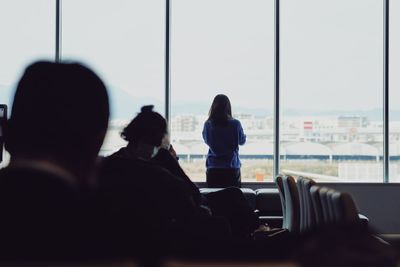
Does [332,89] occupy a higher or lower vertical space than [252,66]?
lower

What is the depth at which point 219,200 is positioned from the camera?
4.91 metres

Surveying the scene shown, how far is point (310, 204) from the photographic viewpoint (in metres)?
3.73

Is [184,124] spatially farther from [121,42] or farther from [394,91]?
[394,91]

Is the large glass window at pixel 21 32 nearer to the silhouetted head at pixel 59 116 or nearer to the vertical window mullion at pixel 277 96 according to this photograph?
the vertical window mullion at pixel 277 96

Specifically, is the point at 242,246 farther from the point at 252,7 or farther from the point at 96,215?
the point at 252,7

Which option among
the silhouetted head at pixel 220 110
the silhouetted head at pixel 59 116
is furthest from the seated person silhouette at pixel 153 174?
the silhouetted head at pixel 220 110

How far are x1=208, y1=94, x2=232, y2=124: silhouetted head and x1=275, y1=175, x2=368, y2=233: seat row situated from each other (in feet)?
3.96

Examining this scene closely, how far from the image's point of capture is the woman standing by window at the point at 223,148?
6312mm

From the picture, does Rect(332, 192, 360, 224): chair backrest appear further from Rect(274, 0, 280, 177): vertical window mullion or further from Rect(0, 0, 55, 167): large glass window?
Rect(0, 0, 55, 167): large glass window

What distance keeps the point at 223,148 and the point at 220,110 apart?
455mm

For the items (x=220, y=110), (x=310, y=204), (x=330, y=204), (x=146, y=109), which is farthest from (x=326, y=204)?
(x=220, y=110)

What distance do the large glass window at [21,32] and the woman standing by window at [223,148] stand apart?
83.4 inches

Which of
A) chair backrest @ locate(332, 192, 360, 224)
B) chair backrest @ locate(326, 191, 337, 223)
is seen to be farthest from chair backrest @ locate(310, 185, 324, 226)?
chair backrest @ locate(332, 192, 360, 224)

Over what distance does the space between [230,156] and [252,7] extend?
1.97 meters
